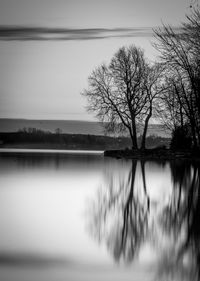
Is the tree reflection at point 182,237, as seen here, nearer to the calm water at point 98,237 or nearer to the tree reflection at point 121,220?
the calm water at point 98,237

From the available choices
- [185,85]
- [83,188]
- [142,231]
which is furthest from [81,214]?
[185,85]

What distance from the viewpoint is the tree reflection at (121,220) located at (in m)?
6.23

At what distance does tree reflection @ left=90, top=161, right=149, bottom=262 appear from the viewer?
623 centimetres

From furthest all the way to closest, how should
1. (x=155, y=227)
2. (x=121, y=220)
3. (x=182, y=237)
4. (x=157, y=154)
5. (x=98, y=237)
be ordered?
(x=157, y=154), (x=121, y=220), (x=155, y=227), (x=182, y=237), (x=98, y=237)

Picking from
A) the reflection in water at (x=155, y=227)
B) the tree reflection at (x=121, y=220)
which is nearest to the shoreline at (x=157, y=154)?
the tree reflection at (x=121, y=220)

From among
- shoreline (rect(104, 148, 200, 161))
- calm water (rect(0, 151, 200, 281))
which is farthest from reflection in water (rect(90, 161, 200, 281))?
shoreline (rect(104, 148, 200, 161))

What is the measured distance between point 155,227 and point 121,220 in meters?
0.88

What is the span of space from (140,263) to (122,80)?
46608mm

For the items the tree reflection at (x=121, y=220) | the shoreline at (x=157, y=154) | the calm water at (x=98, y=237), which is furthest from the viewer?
the shoreline at (x=157, y=154)

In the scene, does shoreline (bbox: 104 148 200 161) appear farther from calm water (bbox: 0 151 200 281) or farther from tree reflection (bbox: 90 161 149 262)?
calm water (bbox: 0 151 200 281)

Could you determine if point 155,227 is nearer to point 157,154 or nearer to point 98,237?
point 98,237

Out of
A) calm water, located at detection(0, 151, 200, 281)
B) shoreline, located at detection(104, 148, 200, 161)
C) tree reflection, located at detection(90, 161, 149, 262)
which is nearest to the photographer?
calm water, located at detection(0, 151, 200, 281)

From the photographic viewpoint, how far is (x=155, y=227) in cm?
784


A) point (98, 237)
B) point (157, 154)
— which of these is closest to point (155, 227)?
point (98, 237)
